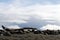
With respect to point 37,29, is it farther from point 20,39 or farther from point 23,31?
point 20,39

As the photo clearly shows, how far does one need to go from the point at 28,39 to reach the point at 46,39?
6.56 ft

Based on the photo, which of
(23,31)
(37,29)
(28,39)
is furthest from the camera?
(37,29)

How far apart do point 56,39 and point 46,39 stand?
4.59 feet

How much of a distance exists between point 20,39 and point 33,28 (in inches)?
433

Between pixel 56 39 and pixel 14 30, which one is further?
pixel 14 30

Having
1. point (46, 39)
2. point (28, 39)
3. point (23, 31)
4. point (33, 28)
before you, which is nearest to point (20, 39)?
point (28, 39)

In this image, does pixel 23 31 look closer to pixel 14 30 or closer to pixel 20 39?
pixel 14 30

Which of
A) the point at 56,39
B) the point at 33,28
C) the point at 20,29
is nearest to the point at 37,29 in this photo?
the point at 33,28

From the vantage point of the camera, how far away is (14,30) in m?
33.1

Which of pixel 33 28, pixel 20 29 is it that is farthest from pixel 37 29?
pixel 20 29

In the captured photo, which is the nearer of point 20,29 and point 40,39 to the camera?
point 40,39

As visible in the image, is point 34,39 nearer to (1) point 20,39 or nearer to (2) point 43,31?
(1) point 20,39

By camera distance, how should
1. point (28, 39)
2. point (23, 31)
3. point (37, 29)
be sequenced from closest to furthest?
point (28, 39)
point (23, 31)
point (37, 29)

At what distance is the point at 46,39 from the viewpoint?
77.5 feet
